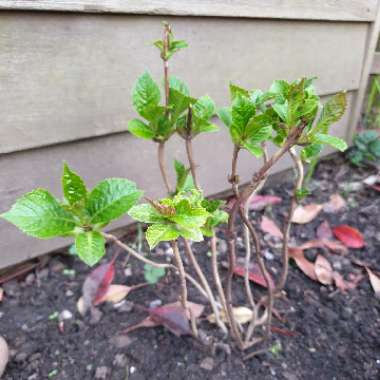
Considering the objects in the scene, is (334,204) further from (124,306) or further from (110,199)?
(110,199)

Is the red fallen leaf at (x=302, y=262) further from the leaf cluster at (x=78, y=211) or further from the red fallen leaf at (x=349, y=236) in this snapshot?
→ the leaf cluster at (x=78, y=211)

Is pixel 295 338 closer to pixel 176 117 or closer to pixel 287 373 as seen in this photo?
pixel 287 373

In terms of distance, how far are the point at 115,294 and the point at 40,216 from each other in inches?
25.0

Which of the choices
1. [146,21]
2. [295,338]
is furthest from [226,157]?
[295,338]

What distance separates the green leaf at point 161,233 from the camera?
52cm

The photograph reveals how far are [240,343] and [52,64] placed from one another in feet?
2.99

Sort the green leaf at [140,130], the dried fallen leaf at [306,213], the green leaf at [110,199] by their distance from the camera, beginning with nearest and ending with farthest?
the green leaf at [110,199]
the green leaf at [140,130]
the dried fallen leaf at [306,213]

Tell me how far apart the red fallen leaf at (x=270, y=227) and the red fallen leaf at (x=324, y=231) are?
0.50 ft

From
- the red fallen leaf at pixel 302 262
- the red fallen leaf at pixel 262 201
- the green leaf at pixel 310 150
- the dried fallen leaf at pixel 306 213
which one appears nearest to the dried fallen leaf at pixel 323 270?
the red fallen leaf at pixel 302 262

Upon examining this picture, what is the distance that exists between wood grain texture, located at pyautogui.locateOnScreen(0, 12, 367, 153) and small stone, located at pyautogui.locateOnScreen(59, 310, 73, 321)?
0.51 metres

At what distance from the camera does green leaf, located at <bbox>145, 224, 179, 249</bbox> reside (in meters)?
0.52

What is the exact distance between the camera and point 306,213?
154 centimetres

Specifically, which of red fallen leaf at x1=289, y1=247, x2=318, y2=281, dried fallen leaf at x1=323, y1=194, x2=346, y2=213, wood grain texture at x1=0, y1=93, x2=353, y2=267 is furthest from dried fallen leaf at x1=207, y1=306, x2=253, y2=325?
dried fallen leaf at x1=323, y1=194, x2=346, y2=213

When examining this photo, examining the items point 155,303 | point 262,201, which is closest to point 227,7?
point 262,201
